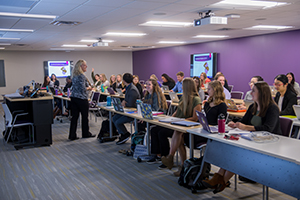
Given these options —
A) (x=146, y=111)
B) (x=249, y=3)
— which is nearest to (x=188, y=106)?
(x=146, y=111)

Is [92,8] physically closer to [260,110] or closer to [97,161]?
[97,161]

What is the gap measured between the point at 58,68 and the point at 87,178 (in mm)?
14476

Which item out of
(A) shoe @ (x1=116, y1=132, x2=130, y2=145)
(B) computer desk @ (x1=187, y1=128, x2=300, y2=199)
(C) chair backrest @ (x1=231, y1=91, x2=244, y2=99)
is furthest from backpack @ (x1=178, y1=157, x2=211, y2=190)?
(C) chair backrest @ (x1=231, y1=91, x2=244, y2=99)

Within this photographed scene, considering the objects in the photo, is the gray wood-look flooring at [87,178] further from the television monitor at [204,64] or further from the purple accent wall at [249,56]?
the television monitor at [204,64]

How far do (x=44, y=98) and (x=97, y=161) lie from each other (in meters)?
1.97

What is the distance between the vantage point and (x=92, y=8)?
17.9 ft

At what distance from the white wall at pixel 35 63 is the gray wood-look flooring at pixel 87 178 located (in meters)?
11.7

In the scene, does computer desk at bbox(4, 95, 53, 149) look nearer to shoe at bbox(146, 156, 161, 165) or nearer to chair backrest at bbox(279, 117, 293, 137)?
Answer: shoe at bbox(146, 156, 161, 165)

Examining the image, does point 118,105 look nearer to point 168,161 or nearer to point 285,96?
point 168,161

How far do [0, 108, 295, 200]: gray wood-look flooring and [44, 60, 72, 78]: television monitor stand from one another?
12024 millimetres

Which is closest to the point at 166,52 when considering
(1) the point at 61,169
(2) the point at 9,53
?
(2) the point at 9,53

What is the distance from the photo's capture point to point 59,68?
17.6 meters

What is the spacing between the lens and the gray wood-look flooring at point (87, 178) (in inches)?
142

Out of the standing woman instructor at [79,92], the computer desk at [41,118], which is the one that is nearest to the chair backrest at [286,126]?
the standing woman instructor at [79,92]
